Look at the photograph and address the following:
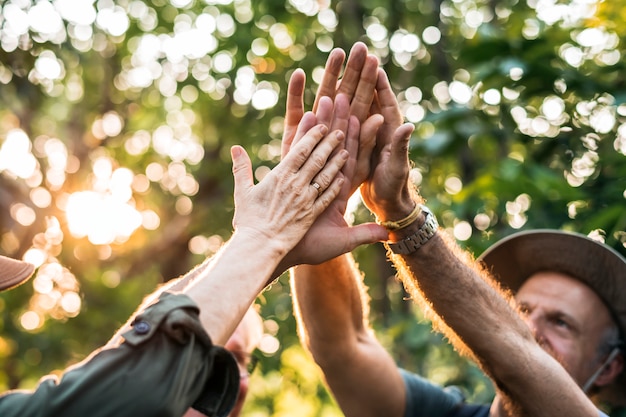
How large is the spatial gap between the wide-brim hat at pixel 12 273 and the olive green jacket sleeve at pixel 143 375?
1.26ft

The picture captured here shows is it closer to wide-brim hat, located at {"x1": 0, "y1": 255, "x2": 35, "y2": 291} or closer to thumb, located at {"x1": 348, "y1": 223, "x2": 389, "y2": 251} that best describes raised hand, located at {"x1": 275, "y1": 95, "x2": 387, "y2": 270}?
thumb, located at {"x1": 348, "y1": 223, "x2": 389, "y2": 251}

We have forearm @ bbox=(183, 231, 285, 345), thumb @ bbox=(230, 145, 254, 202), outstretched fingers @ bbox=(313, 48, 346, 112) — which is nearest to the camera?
forearm @ bbox=(183, 231, 285, 345)

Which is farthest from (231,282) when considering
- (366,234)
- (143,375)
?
(366,234)

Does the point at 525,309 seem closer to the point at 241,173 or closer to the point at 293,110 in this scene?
the point at 293,110

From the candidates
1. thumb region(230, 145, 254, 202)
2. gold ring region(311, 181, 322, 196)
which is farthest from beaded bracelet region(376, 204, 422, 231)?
thumb region(230, 145, 254, 202)

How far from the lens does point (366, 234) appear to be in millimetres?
2184

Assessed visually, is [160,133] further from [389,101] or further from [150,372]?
[150,372]

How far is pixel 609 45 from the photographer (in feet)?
11.6

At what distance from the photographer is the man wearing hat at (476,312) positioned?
7.35 feet

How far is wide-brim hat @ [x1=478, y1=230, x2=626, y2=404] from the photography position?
2.79m

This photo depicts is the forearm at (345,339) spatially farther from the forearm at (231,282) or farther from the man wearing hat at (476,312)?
the forearm at (231,282)

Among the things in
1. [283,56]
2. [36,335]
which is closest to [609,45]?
[283,56]

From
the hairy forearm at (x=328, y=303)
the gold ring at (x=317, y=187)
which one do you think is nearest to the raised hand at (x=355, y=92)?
the gold ring at (x=317, y=187)

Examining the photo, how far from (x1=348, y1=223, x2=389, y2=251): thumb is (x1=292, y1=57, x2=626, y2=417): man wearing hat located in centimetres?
4
